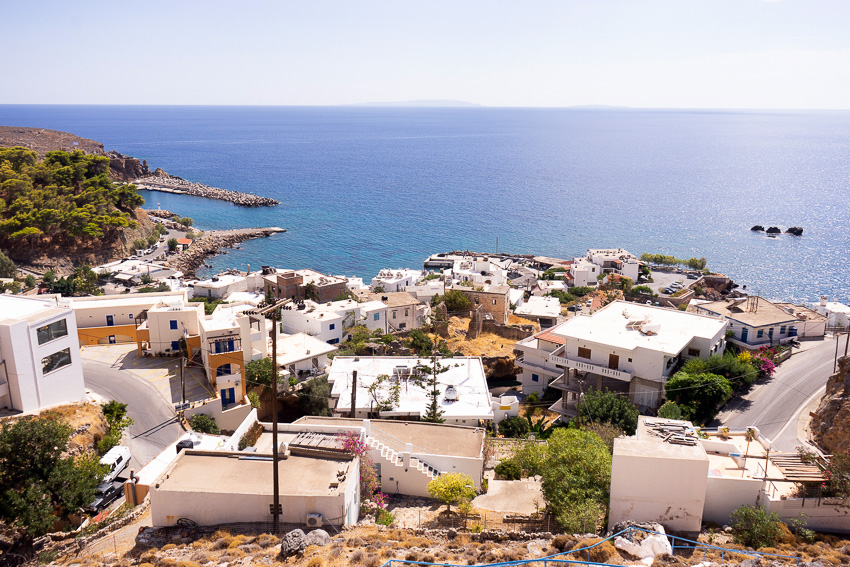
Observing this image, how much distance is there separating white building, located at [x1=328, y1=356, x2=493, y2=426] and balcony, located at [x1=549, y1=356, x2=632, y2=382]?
15.2 ft

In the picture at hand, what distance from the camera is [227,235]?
3516 inches

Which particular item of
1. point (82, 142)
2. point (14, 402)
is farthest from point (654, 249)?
point (82, 142)

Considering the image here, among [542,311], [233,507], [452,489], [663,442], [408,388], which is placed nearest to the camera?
[233,507]

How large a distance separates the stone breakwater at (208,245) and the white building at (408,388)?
4315 centimetres

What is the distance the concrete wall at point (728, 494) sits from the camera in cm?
1609

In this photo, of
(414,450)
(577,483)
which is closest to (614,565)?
(577,483)

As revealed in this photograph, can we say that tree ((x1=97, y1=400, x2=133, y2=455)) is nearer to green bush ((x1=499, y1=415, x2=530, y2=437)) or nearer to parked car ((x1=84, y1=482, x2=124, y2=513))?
parked car ((x1=84, y1=482, x2=124, y2=513))

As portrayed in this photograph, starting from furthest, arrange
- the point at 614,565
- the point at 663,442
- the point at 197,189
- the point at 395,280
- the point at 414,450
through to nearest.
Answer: the point at 197,189 < the point at 395,280 < the point at 414,450 < the point at 663,442 < the point at 614,565

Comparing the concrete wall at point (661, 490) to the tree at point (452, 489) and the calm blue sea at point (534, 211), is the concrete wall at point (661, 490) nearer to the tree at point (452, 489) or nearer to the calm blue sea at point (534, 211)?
the tree at point (452, 489)

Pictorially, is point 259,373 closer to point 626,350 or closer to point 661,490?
point 626,350

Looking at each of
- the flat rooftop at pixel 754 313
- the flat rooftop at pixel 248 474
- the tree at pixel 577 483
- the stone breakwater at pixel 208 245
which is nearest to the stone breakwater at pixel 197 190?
the stone breakwater at pixel 208 245

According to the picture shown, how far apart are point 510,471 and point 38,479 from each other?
49.8 ft

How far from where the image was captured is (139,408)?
974 inches

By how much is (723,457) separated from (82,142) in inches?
4867
